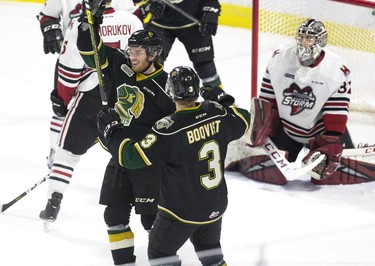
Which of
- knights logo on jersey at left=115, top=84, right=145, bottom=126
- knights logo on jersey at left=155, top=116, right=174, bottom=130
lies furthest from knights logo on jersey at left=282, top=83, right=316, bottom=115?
knights logo on jersey at left=155, top=116, right=174, bottom=130

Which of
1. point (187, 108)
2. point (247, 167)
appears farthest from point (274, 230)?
point (187, 108)

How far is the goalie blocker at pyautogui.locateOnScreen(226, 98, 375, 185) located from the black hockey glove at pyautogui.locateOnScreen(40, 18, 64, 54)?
3.51 feet

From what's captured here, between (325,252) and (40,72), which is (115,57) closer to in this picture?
(325,252)

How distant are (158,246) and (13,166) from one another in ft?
6.50

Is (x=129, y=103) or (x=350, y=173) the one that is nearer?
(x=129, y=103)

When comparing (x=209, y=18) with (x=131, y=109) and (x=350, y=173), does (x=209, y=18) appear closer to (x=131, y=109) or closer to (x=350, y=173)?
(x=350, y=173)

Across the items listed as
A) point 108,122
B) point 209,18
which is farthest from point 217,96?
point 209,18

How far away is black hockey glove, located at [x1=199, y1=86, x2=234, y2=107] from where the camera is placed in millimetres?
3352

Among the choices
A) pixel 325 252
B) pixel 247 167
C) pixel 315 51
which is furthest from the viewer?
pixel 247 167

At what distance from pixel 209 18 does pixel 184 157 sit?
2.26m

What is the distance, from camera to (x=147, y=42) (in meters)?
3.38

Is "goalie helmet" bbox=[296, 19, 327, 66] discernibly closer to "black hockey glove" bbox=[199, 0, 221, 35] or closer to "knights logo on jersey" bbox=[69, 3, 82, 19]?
"black hockey glove" bbox=[199, 0, 221, 35]

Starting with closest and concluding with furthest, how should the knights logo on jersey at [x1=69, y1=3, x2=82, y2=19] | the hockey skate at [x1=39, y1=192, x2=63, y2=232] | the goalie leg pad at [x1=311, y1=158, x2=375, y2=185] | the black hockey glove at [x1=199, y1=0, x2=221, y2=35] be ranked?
1. the hockey skate at [x1=39, y1=192, x2=63, y2=232]
2. the knights logo on jersey at [x1=69, y1=3, x2=82, y2=19]
3. the goalie leg pad at [x1=311, y1=158, x2=375, y2=185]
4. the black hockey glove at [x1=199, y1=0, x2=221, y2=35]

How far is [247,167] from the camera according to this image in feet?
15.7
